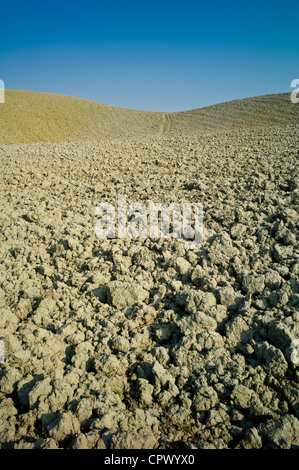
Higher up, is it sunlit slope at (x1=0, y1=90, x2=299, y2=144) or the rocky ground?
sunlit slope at (x1=0, y1=90, x2=299, y2=144)

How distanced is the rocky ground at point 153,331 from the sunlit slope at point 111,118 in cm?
1851

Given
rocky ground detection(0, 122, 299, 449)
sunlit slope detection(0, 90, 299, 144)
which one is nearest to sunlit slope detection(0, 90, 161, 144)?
sunlit slope detection(0, 90, 299, 144)

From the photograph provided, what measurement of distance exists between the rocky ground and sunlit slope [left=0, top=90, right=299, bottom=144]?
18512 mm

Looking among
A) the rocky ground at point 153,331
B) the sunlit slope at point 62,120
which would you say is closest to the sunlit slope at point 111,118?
the sunlit slope at point 62,120

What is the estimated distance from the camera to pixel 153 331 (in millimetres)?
2236

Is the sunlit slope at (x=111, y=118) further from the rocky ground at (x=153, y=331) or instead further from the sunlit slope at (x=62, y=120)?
the rocky ground at (x=153, y=331)

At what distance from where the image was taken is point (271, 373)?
1793mm

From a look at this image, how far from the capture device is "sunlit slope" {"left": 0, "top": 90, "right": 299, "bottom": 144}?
71.6 ft

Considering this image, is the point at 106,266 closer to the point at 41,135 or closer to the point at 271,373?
the point at 271,373

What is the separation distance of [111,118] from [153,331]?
30.4 metres

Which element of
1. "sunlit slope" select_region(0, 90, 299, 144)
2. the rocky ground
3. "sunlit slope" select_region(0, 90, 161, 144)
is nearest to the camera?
the rocky ground

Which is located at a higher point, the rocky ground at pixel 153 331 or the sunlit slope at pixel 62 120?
the sunlit slope at pixel 62 120

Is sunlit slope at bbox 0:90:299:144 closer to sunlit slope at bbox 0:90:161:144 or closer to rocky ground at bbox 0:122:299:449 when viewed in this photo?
sunlit slope at bbox 0:90:161:144

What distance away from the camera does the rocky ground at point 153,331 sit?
5.28 ft
